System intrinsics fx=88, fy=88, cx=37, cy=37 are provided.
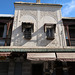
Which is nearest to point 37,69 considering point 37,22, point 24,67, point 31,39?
point 24,67

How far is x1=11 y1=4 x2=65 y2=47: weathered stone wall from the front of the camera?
333 inches

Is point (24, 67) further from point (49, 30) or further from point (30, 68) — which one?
point (49, 30)

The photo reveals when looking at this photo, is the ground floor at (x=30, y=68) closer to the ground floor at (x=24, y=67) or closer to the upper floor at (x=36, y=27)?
the ground floor at (x=24, y=67)

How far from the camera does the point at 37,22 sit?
30.3ft

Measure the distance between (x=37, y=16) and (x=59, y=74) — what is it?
238 inches

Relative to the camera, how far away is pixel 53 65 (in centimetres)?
759

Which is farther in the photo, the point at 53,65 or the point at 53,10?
the point at 53,10

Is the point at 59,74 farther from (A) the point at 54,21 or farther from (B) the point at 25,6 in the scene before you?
(B) the point at 25,6

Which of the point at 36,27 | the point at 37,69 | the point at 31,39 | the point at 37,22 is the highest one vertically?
the point at 37,22

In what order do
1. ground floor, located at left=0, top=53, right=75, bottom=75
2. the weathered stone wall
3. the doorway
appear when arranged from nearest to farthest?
ground floor, located at left=0, top=53, right=75, bottom=75 < the doorway < the weathered stone wall

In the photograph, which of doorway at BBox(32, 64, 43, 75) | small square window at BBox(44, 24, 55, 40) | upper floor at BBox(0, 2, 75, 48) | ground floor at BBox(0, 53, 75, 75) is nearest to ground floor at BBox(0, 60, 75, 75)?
ground floor at BBox(0, 53, 75, 75)

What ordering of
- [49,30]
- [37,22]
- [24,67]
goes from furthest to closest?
[37,22] → [49,30] → [24,67]

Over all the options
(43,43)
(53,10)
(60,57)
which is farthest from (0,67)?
(53,10)

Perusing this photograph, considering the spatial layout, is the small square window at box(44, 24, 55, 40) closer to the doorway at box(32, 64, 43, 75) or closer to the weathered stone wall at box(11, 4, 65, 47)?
the weathered stone wall at box(11, 4, 65, 47)
